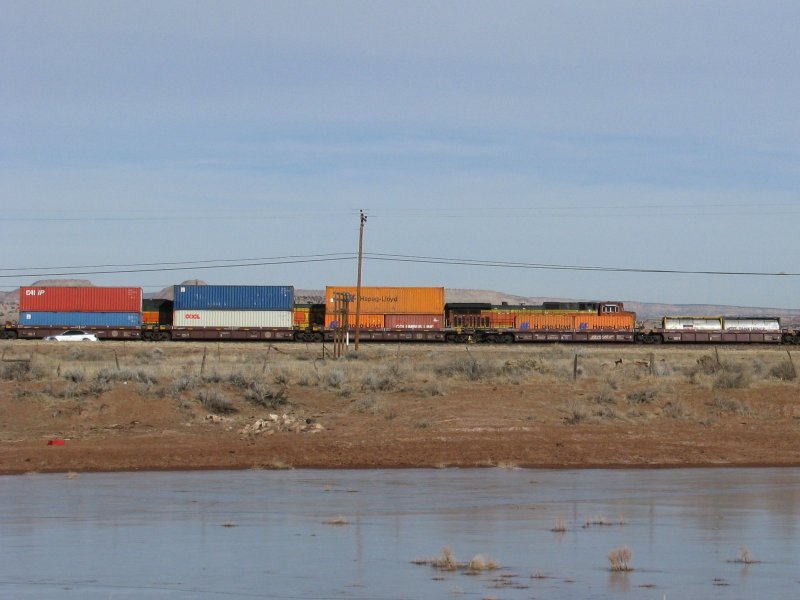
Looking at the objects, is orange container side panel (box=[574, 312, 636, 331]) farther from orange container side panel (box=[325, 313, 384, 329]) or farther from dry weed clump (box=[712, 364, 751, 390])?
dry weed clump (box=[712, 364, 751, 390])

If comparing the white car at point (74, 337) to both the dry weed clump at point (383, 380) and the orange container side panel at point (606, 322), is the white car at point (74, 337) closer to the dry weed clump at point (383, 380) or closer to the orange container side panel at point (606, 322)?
the orange container side panel at point (606, 322)

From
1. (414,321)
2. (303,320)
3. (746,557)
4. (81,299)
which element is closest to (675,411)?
(746,557)

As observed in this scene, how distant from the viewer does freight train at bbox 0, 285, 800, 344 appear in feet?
259

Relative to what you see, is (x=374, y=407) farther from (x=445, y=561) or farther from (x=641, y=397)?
(x=445, y=561)

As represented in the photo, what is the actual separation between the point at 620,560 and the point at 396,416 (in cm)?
1807

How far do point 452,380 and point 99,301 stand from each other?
51596 millimetres

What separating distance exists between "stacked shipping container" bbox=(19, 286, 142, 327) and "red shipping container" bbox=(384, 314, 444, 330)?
60.6 ft

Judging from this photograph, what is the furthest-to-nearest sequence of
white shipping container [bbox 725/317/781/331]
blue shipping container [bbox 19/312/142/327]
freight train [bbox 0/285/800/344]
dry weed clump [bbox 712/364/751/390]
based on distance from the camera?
white shipping container [bbox 725/317/781/331] < blue shipping container [bbox 19/312/142/327] < freight train [bbox 0/285/800/344] < dry weed clump [bbox 712/364/751/390]

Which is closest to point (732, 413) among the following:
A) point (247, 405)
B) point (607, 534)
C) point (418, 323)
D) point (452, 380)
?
point (452, 380)

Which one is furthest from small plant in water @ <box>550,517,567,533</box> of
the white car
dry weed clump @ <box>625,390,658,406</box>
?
the white car

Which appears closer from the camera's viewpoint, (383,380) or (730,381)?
(730,381)

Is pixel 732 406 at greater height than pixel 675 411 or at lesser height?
greater

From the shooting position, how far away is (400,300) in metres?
80.8

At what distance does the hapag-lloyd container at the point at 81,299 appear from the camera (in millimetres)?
80000
